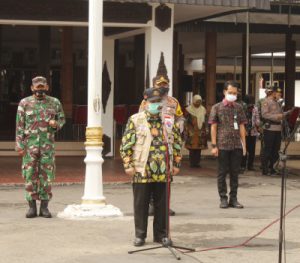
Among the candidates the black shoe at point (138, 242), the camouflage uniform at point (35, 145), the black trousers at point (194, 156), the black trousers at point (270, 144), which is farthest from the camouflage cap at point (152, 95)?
the black trousers at point (194, 156)

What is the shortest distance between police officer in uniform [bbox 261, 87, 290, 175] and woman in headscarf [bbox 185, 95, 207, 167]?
1816mm

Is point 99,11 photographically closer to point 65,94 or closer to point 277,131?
point 277,131

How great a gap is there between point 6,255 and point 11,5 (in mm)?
7744

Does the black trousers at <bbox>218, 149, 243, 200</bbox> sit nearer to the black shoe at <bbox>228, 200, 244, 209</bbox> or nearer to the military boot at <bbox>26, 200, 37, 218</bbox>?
the black shoe at <bbox>228, 200, 244, 209</bbox>

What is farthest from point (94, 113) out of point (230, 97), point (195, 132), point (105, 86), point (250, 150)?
point (105, 86)

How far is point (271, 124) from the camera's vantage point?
16234mm

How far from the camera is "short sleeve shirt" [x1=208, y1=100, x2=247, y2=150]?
11656 mm

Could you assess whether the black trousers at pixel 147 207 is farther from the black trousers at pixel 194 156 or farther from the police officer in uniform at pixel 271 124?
the black trousers at pixel 194 156

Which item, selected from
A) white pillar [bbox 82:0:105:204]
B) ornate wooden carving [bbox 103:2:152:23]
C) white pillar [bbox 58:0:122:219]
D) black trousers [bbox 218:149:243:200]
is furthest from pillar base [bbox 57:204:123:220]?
ornate wooden carving [bbox 103:2:152:23]

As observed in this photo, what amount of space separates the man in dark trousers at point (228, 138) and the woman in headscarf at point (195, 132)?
5.96m

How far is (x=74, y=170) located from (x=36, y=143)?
623 cm

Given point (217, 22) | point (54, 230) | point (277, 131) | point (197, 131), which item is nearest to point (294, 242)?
point (54, 230)

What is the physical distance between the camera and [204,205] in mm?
12195

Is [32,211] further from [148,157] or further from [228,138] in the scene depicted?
[228,138]
